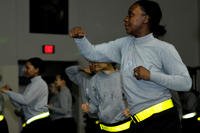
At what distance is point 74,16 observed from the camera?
797 centimetres

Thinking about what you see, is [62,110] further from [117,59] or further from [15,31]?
[117,59]

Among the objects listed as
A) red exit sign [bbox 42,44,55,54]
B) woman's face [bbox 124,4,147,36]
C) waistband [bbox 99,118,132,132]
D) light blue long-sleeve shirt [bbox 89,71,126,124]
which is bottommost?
waistband [bbox 99,118,132,132]

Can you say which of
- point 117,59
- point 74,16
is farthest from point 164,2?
point 117,59

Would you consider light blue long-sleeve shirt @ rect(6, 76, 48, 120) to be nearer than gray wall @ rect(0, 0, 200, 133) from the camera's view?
Yes

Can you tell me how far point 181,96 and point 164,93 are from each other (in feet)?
12.8

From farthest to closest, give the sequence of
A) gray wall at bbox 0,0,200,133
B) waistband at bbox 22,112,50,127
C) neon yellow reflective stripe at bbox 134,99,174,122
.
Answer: gray wall at bbox 0,0,200,133 → waistband at bbox 22,112,50,127 → neon yellow reflective stripe at bbox 134,99,174,122

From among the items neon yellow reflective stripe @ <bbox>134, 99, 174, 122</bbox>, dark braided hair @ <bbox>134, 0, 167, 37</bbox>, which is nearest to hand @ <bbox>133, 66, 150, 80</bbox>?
neon yellow reflective stripe @ <bbox>134, 99, 174, 122</bbox>

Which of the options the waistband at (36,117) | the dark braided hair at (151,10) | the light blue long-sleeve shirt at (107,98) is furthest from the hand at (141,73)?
the waistband at (36,117)

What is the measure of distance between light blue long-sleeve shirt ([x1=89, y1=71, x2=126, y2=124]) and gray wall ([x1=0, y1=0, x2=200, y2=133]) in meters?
2.94

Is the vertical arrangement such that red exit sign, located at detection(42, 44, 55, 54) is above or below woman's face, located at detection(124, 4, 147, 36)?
below

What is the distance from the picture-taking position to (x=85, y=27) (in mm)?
8047

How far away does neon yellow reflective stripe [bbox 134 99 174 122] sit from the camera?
2.81 m

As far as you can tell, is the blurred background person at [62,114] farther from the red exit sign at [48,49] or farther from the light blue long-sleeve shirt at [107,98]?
the light blue long-sleeve shirt at [107,98]

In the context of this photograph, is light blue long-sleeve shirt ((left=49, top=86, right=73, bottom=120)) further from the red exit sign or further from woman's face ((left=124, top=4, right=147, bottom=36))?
woman's face ((left=124, top=4, right=147, bottom=36))
